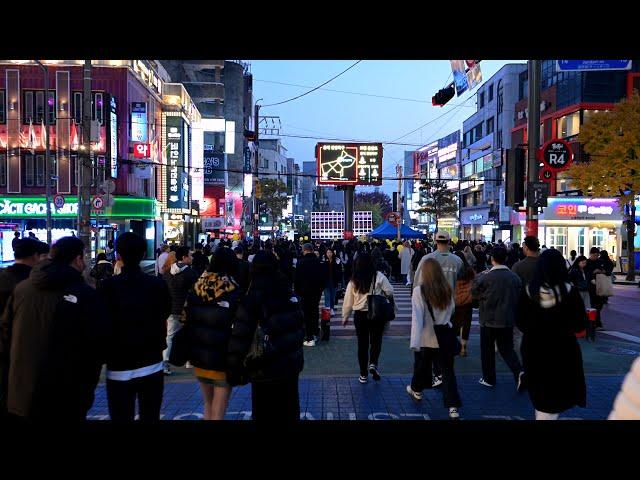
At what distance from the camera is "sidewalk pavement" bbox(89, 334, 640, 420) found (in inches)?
272

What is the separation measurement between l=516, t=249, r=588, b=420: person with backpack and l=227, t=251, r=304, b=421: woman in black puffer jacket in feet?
6.06

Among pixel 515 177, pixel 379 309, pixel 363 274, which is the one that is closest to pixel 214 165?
pixel 515 177

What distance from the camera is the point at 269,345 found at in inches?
194

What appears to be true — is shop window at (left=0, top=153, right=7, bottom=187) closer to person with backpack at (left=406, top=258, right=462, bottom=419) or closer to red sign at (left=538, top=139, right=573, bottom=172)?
red sign at (left=538, top=139, right=573, bottom=172)

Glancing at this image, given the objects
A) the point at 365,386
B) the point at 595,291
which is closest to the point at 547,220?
the point at 595,291

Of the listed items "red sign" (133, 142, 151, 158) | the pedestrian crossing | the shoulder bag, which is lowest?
the pedestrian crossing

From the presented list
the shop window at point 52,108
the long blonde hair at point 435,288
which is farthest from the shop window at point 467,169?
the long blonde hair at point 435,288

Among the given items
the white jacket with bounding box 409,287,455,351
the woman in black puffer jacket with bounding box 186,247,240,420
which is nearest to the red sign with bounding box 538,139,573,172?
the white jacket with bounding box 409,287,455,351

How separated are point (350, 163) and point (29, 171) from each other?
64.6 feet

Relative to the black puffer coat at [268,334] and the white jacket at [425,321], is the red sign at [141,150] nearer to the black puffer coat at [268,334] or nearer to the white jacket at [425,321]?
the white jacket at [425,321]

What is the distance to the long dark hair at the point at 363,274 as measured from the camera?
27.3 ft

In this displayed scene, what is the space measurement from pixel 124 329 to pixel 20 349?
68 centimetres
